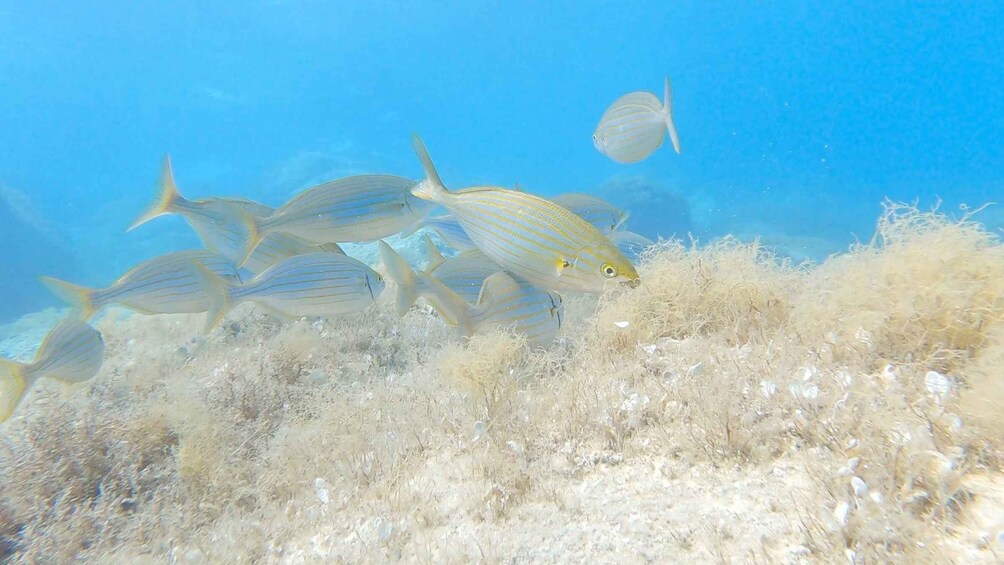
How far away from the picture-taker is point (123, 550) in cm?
222

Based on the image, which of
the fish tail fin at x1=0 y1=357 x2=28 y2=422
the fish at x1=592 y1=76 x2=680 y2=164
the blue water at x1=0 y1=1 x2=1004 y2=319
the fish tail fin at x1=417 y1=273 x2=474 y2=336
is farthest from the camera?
the blue water at x1=0 y1=1 x2=1004 y2=319

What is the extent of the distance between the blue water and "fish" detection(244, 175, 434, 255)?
3322 cm

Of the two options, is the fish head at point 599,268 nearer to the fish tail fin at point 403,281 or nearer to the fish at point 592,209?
the fish tail fin at point 403,281

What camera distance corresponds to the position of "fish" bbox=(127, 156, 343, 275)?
446 centimetres

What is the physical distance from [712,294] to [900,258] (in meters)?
0.98

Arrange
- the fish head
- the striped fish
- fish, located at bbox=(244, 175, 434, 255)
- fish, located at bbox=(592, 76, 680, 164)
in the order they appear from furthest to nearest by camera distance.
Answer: fish, located at bbox=(592, 76, 680, 164) → the striped fish → fish, located at bbox=(244, 175, 434, 255) → the fish head

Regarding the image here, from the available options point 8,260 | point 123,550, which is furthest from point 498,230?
point 8,260

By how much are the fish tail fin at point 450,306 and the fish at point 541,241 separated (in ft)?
1.66

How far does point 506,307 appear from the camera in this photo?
330 centimetres

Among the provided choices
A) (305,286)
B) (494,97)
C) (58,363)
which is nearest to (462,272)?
(305,286)

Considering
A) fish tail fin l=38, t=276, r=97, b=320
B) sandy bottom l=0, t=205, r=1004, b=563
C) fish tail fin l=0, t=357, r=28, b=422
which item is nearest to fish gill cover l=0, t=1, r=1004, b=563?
sandy bottom l=0, t=205, r=1004, b=563

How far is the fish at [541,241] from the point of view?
8.87ft

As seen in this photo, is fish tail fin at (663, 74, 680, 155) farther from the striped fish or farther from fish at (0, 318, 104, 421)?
fish at (0, 318, 104, 421)

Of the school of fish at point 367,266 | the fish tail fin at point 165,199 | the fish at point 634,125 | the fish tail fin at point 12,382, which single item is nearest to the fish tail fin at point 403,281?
the school of fish at point 367,266
